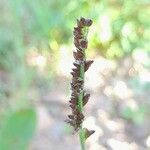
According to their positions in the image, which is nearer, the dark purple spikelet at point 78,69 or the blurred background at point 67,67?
the dark purple spikelet at point 78,69

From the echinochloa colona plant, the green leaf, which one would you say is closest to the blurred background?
the green leaf

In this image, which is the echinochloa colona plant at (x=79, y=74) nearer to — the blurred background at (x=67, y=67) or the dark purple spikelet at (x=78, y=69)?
the dark purple spikelet at (x=78, y=69)

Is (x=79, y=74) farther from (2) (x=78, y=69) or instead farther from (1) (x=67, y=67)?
(1) (x=67, y=67)

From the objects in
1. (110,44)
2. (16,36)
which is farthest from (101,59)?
(16,36)

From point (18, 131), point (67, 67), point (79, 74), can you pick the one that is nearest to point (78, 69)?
point (79, 74)

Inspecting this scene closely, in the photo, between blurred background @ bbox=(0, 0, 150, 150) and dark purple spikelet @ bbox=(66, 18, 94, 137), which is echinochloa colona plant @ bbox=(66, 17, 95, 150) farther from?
blurred background @ bbox=(0, 0, 150, 150)

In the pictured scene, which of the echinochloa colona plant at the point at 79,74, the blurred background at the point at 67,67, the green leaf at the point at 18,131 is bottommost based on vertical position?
the echinochloa colona plant at the point at 79,74

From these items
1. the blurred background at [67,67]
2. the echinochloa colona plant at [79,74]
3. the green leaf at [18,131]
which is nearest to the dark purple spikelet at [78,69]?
the echinochloa colona plant at [79,74]

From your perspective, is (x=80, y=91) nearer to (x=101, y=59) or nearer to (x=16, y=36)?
(x=16, y=36)

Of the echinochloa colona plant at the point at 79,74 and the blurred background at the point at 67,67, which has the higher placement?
the blurred background at the point at 67,67
